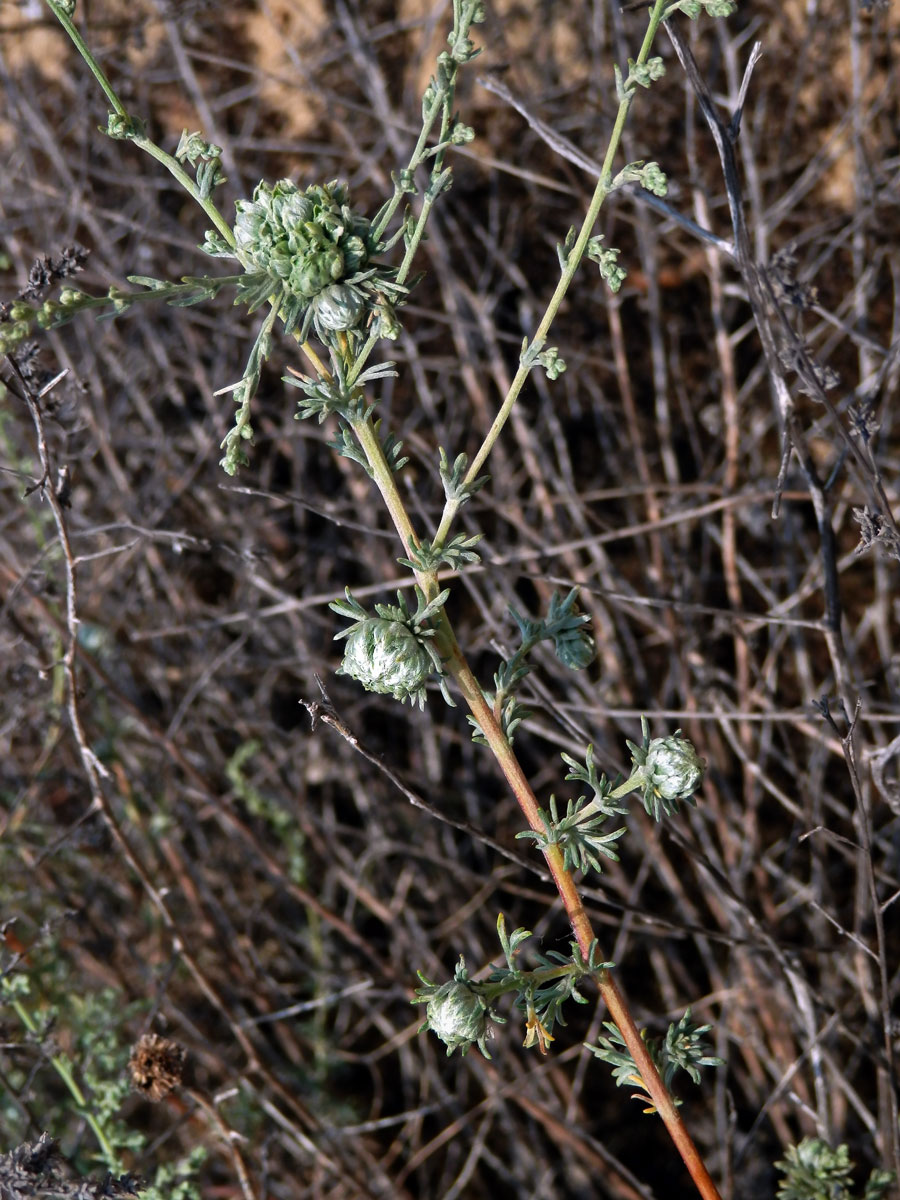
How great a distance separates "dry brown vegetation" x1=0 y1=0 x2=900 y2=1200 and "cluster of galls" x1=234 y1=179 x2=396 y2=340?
59.5 inches

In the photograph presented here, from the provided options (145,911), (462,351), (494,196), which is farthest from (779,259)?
(145,911)

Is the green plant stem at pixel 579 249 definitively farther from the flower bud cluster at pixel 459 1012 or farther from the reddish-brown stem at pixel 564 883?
the flower bud cluster at pixel 459 1012

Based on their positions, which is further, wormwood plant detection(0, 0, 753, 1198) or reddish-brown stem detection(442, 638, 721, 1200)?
reddish-brown stem detection(442, 638, 721, 1200)

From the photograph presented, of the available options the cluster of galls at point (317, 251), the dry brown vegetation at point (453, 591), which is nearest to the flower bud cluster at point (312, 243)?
the cluster of galls at point (317, 251)

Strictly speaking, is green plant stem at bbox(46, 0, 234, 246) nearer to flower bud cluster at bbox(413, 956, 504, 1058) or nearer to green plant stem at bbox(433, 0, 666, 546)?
green plant stem at bbox(433, 0, 666, 546)

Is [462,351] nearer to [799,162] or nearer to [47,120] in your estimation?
[799,162]

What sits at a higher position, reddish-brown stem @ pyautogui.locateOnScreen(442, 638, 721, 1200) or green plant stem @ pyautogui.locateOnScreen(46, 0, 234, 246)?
green plant stem @ pyautogui.locateOnScreen(46, 0, 234, 246)

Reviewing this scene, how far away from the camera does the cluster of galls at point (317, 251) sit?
3.50 feet

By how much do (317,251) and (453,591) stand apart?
6.57 feet

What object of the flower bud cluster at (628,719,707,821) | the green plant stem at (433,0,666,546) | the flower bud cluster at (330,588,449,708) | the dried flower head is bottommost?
the dried flower head

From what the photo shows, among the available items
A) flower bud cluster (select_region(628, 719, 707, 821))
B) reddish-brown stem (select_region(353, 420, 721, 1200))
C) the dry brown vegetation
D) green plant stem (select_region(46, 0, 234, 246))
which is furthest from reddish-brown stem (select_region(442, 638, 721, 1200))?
the dry brown vegetation

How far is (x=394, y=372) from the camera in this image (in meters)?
1.17

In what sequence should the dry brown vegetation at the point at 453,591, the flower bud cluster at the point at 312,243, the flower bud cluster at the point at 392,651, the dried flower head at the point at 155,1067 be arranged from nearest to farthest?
the flower bud cluster at the point at 312,243 → the flower bud cluster at the point at 392,651 → the dried flower head at the point at 155,1067 → the dry brown vegetation at the point at 453,591

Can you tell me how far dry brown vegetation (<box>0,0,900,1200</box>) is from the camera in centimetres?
271
